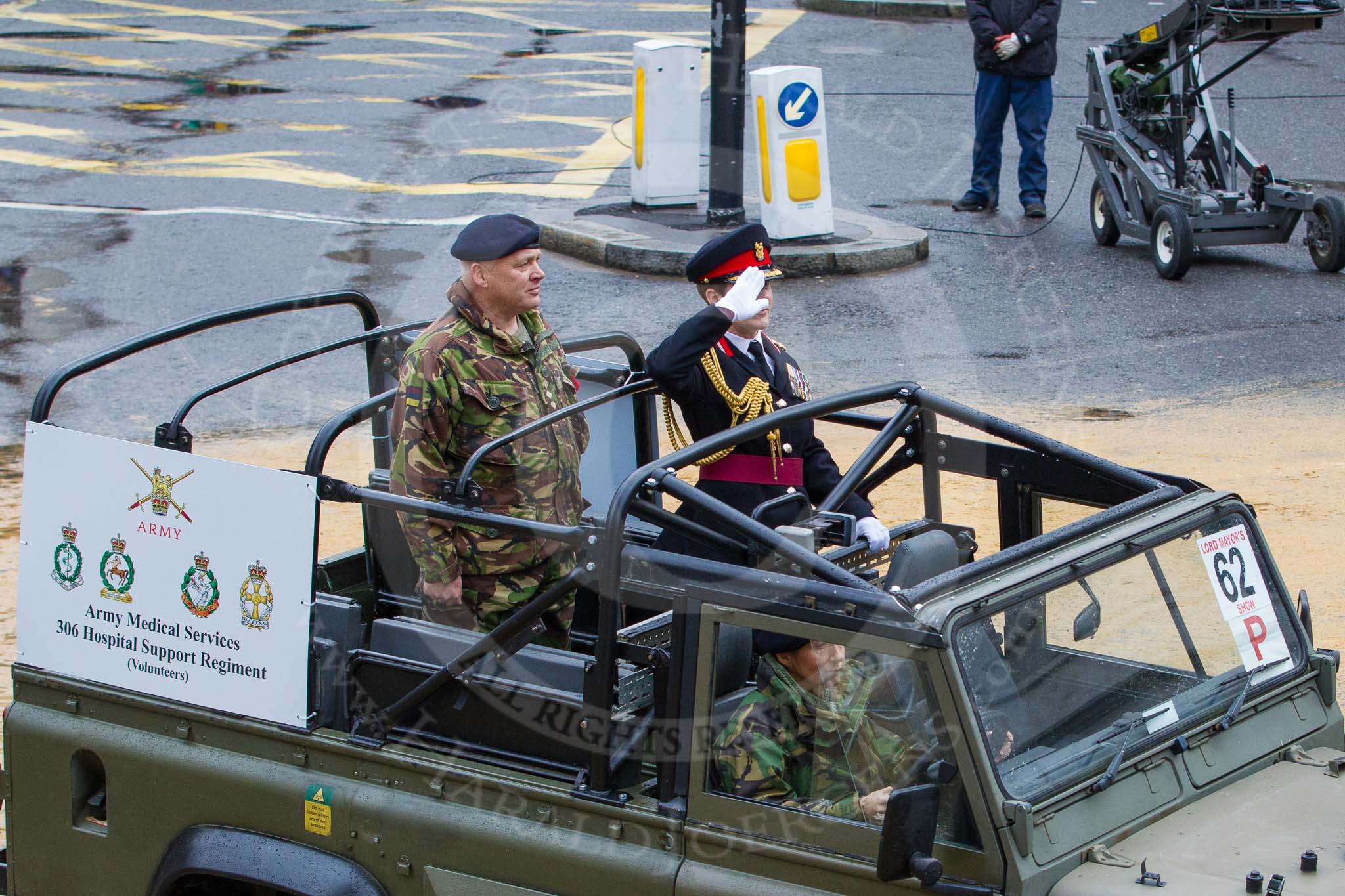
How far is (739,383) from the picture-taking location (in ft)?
17.4

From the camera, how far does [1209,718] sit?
3.99 metres

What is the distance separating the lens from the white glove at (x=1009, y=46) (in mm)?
13047

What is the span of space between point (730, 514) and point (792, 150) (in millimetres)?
9077

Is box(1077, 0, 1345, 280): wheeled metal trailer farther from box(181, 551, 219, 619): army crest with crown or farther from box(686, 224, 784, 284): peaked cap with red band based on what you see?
box(181, 551, 219, 619): army crest with crown

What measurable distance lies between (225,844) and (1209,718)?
7.97 feet

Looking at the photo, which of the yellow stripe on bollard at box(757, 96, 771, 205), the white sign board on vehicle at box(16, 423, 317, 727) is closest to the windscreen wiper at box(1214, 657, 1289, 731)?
the white sign board on vehicle at box(16, 423, 317, 727)

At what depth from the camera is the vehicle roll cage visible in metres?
3.71

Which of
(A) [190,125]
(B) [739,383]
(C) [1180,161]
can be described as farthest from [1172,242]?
(A) [190,125]

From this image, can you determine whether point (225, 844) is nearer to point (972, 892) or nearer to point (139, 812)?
point (139, 812)

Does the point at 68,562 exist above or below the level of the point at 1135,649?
above

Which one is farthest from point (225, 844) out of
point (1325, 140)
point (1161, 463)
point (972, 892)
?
point (1325, 140)

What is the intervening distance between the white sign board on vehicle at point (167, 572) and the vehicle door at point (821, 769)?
107 cm

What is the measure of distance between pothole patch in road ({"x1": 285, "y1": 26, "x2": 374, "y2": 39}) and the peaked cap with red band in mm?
19576

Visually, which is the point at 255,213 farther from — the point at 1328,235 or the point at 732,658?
the point at 732,658
